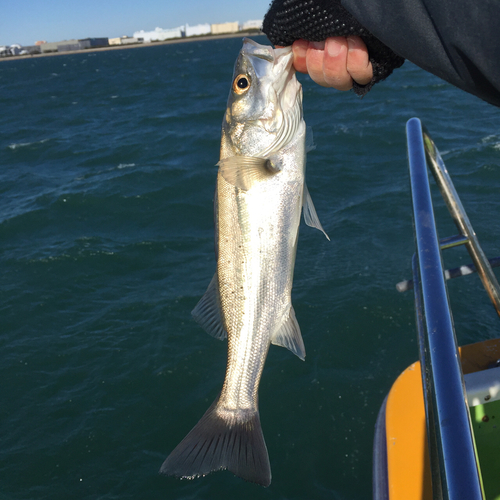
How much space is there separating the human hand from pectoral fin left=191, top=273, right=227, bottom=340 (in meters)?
1.00

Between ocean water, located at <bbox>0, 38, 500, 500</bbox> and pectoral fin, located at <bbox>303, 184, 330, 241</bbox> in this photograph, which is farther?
ocean water, located at <bbox>0, 38, 500, 500</bbox>

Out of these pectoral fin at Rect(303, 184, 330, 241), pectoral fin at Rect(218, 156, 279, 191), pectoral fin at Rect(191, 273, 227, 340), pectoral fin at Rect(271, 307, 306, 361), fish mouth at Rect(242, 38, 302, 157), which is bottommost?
pectoral fin at Rect(271, 307, 306, 361)

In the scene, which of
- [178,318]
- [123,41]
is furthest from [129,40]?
[178,318]

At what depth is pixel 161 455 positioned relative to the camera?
4797 mm

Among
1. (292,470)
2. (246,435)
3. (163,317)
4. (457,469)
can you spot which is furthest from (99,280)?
(457,469)

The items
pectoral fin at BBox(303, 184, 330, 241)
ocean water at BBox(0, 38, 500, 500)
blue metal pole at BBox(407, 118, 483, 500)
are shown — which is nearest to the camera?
blue metal pole at BBox(407, 118, 483, 500)

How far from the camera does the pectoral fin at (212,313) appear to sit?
7.37 ft

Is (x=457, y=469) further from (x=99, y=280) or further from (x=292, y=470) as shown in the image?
(x=99, y=280)

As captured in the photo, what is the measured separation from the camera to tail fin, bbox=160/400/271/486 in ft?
6.76

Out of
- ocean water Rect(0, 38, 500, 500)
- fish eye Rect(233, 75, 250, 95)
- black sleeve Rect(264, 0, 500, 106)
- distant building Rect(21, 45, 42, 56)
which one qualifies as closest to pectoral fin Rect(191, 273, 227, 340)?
fish eye Rect(233, 75, 250, 95)

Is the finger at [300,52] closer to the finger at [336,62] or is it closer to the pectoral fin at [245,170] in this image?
the finger at [336,62]

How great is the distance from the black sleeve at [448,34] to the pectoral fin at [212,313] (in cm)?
131

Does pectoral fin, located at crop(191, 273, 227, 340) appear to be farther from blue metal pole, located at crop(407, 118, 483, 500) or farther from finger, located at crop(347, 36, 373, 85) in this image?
finger, located at crop(347, 36, 373, 85)

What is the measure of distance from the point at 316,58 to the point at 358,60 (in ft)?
0.56
